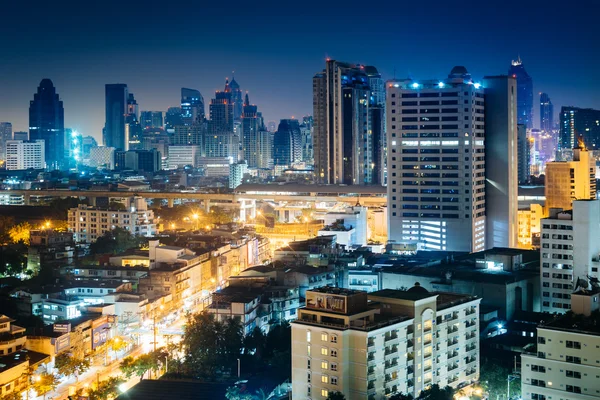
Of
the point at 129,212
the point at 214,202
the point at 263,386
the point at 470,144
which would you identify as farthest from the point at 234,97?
the point at 263,386

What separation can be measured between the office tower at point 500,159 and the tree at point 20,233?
12.4m

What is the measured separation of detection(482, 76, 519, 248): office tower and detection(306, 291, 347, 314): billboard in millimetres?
13135

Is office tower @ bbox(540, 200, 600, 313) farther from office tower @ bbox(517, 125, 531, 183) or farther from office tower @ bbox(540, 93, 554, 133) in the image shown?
office tower @ bbox(540, 93, 554, 133)

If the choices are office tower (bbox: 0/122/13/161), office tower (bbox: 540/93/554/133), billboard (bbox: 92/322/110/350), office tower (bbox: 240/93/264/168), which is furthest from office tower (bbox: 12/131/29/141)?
billboard (bbox: 92/322/110/350)

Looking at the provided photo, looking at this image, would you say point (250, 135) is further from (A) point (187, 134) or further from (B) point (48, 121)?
(B) point (48, 121)

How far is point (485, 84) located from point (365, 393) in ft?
47.4

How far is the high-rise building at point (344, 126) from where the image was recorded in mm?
34844

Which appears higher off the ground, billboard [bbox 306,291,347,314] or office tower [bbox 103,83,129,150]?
office tower [bbox 103,83,129,150]

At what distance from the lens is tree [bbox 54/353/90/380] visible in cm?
1232

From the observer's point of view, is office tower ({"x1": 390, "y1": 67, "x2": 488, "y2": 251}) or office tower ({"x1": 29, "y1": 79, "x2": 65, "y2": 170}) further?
office tower ({"x1": 29, "y1": 79, "x2": 65, "y2": 170})

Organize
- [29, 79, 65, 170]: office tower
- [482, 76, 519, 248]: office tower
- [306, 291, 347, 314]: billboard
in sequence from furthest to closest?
[29, 79, 65, 170]: office tower, [482, 76, 519, 248]: office tower, [306, 291, 347, 314]: billboard

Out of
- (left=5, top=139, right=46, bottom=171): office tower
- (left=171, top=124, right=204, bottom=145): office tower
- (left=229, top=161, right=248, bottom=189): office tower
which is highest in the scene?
(left=171, top=124, right=204, bottom=145): office tower

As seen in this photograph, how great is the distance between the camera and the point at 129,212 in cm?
2603

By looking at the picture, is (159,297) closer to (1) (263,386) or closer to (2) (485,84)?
(1) (263,386)
